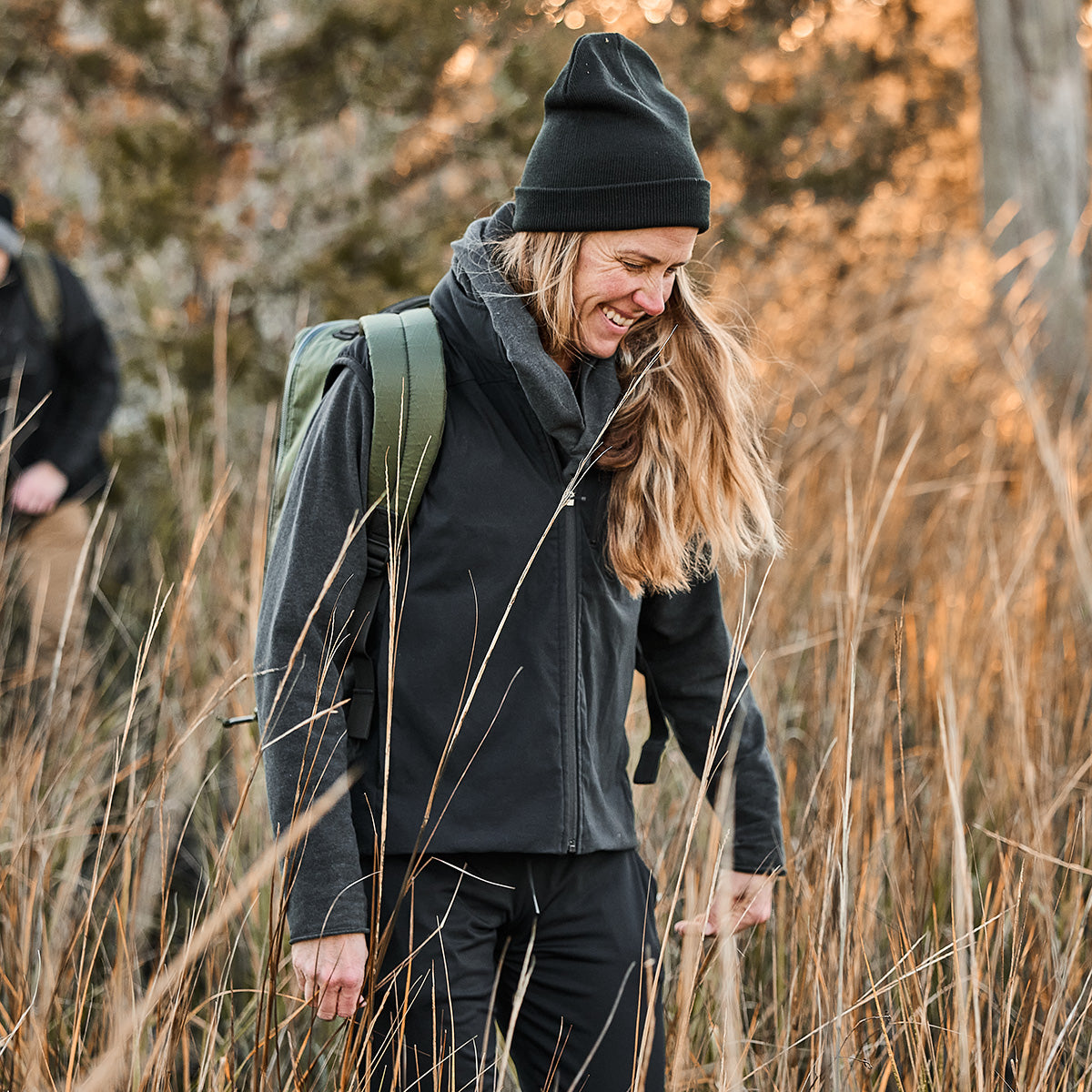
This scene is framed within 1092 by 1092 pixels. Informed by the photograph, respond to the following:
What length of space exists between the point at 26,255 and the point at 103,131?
1081 mm

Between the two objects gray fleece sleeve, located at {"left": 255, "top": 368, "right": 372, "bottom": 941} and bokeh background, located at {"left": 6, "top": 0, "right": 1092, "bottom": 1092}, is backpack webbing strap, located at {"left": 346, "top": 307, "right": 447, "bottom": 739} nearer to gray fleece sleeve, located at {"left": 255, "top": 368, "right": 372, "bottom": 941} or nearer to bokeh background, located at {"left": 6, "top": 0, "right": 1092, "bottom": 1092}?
gray fleece sleeve, located at {"left": 255, "top": 368, "right": 372, "bottom": 941}

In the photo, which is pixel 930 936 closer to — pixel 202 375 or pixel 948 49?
pixel 202 375

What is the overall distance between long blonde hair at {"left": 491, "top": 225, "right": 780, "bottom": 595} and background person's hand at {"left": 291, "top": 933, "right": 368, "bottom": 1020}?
1.74 ft

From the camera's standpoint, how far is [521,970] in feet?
4.74

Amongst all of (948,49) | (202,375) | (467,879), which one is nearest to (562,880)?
(467,879)

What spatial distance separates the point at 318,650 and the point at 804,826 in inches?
31.2

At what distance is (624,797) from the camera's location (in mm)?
1522

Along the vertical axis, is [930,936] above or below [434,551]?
below

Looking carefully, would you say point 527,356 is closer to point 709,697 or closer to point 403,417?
point 403,417

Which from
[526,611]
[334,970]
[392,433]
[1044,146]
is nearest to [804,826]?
[526,611]

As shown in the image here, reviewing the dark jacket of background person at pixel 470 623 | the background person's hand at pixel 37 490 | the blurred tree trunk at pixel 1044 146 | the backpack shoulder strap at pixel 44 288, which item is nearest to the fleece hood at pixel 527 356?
the dark jacket of background person at pixel 470 623

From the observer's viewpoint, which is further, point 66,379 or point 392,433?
point 66,379

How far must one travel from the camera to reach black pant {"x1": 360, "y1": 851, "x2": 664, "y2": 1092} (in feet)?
4.36

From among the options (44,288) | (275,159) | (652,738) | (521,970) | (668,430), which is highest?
(275,159)
